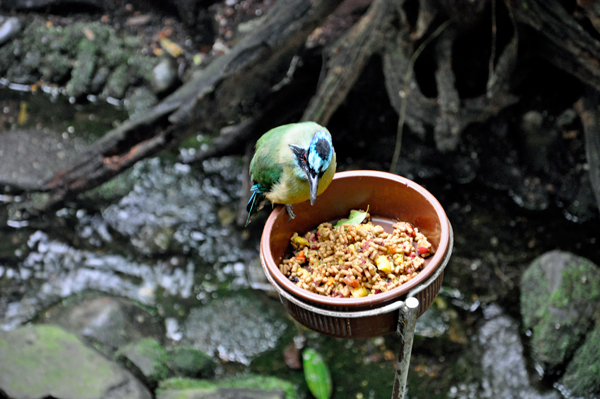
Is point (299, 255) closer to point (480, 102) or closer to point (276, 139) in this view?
point (276, 139)

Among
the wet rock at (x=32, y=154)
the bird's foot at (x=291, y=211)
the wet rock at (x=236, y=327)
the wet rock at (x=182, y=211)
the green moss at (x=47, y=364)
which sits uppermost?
the bird's foot at (x=291, y=211)

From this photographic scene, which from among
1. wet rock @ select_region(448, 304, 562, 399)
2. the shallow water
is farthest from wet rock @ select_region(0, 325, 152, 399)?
wet rock @ select_region(448, 304, 562, 399)

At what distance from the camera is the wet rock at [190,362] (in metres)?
3.78

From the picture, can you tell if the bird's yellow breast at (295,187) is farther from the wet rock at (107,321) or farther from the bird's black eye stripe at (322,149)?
the wet rock at (107,321)

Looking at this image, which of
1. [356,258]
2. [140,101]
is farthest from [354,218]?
Answer: [140,101]

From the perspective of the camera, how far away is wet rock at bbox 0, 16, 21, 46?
23.0 feet

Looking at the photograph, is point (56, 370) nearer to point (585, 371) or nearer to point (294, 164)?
point (294, 164)

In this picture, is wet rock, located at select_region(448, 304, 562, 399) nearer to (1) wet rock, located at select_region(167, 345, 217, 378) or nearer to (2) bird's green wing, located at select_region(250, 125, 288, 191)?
(1) wet rock, located at select_region(167, 345, 217, 378)

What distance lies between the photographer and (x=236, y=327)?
4.25 meters

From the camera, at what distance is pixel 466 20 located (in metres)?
4.14

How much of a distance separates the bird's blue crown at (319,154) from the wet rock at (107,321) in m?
2.53

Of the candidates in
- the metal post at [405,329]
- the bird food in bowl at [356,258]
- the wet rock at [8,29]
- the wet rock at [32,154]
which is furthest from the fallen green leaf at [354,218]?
the wet rock at [8,29]

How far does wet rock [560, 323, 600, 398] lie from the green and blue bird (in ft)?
7.83

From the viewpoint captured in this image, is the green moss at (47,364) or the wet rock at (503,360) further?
the wet rock at (503,360)
